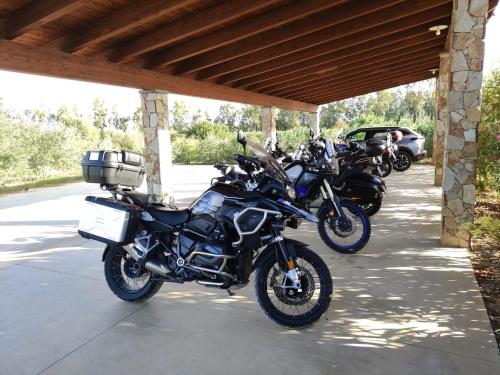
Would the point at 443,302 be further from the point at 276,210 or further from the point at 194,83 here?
the point at 194,83

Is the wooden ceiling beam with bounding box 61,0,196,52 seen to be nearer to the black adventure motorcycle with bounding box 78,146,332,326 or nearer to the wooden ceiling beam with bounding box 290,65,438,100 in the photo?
the black adventure motorcycle with bounding box 78,146,332,326

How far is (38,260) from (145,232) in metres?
2.10

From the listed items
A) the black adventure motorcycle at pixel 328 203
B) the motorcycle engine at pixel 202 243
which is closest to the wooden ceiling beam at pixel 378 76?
the black adventure motorcycle at pixel 328 203

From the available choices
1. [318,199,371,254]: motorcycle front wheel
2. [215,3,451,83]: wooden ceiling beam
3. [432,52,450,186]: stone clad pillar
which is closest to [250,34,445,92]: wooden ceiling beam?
[432,52,450,186]: stone clad pillar

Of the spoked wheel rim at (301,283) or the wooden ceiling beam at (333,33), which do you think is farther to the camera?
the wooden ceiling beam at (333,33)

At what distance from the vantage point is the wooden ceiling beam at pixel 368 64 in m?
8.40

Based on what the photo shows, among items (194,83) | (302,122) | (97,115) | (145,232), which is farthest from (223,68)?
(97,115)

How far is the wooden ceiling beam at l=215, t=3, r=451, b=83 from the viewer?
6195 mm

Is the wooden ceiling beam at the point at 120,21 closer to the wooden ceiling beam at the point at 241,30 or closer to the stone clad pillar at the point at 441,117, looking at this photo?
the wooden ceiling beam at the point at 241,30

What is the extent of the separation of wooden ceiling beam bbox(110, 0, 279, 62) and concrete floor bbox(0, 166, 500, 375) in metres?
2.73

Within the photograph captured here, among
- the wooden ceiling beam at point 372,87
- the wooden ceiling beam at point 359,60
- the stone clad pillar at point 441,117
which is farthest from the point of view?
the wooden ceiling beam at point 372,87

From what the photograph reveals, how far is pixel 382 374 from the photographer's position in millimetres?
2172

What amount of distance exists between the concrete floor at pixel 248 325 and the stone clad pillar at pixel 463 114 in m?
0.42

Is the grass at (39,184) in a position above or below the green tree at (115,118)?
below
